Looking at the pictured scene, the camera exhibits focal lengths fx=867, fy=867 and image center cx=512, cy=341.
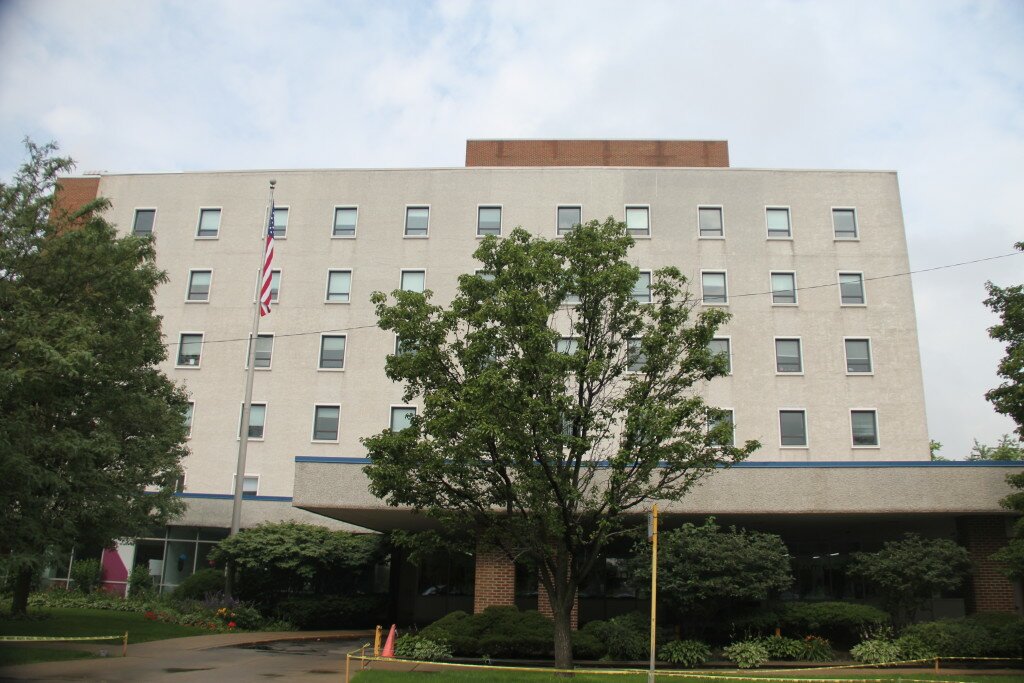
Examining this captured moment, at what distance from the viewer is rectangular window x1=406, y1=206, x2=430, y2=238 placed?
4366 centimetres

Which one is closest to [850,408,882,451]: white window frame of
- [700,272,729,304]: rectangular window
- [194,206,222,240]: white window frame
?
[700,272,729,304]: rectangular window

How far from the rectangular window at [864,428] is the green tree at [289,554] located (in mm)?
22192

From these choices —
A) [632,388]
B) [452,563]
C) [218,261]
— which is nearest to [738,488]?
[632,388]

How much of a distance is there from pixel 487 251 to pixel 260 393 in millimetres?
26345

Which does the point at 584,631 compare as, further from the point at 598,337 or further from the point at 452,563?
the point at 452,563

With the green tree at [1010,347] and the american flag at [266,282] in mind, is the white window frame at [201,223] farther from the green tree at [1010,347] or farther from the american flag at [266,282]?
the green tree at [1010,347]

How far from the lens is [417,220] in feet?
144

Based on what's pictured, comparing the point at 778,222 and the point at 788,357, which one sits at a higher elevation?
the point at 778,222

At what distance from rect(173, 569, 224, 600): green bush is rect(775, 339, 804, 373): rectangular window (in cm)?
2600

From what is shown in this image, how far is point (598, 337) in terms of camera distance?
18328mm

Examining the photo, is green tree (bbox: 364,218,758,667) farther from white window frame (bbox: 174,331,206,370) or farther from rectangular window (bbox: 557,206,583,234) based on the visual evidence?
white window frame (bbox: 174,331,206,370)

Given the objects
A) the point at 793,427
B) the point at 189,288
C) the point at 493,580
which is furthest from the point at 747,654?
the point at 189,288

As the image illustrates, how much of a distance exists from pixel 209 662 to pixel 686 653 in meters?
11.2

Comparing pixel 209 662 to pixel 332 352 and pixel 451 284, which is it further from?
pixel 451 284
